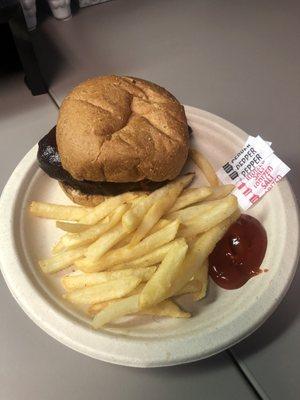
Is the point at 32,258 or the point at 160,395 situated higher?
the point at 32,258

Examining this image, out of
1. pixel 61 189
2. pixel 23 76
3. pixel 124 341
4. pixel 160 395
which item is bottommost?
pixel 160 395

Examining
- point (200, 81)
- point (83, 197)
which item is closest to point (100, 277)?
point (83, 197)

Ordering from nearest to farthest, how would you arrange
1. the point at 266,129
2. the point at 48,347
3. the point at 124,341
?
the point at 124,341 → the point at 48,347 → the point at 266,129

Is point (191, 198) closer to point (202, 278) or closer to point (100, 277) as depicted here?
point (202, 278)

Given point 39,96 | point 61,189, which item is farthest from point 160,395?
point 39,96

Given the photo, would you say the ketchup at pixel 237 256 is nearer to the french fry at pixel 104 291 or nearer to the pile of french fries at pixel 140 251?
the pile of french fries at pixel 140 251

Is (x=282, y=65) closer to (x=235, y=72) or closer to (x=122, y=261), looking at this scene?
(x=235, y=72)

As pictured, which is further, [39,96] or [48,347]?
[39,96]

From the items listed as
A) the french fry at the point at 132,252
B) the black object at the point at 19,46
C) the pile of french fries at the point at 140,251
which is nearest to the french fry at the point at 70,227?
the pile of french fries at the point at 140,251
